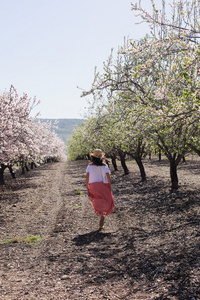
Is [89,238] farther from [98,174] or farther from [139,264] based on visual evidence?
[139,264]

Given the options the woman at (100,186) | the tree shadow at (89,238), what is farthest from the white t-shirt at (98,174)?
the tree shadow at (89,238)

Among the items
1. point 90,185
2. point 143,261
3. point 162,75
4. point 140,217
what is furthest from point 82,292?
point 162,75

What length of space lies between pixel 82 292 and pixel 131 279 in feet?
3.37

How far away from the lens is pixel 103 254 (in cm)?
757

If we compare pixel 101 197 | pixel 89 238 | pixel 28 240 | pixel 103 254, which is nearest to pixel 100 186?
pixel 101 197

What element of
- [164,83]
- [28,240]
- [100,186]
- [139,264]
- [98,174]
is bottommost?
[28,240]

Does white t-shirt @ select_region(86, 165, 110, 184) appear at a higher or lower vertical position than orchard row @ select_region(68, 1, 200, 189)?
lower

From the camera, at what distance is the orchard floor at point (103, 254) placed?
536cm

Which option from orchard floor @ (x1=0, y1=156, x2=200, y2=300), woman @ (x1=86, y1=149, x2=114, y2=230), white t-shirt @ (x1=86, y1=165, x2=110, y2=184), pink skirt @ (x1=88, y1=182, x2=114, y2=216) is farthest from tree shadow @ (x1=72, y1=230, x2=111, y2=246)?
white t-shirt @ (x1=86, y1=165, x2=110, y2=184)

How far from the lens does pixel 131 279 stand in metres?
5.81

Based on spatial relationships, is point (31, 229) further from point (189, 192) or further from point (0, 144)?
point (189, 192)

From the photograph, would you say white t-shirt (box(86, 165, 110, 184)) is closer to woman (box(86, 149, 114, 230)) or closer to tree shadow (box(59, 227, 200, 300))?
woman (box(86, 149, 114, 230))

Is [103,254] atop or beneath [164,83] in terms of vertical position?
beneath

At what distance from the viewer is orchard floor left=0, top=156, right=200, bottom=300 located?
536 centimetres
